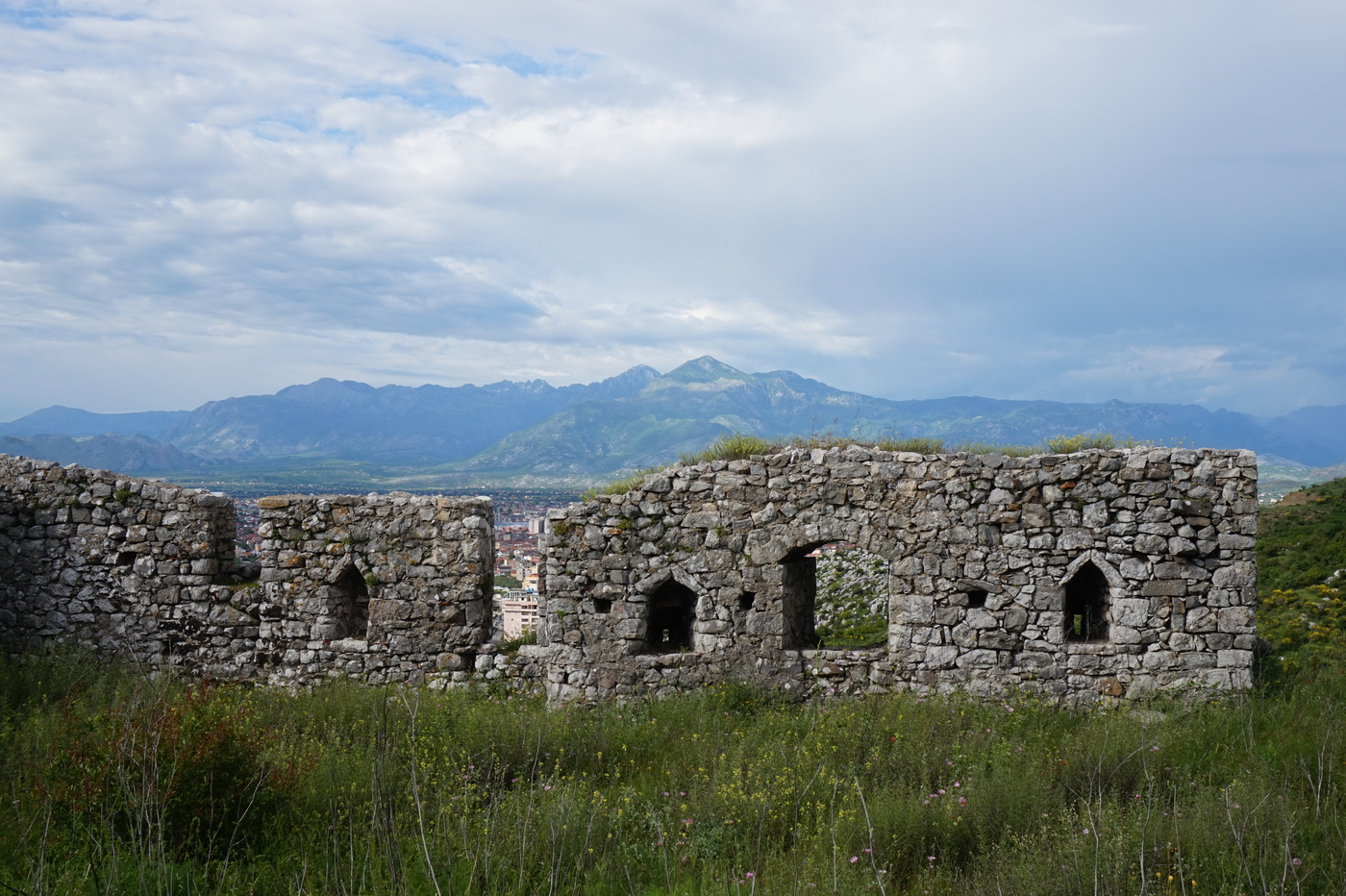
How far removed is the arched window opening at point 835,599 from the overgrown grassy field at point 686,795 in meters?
1.26

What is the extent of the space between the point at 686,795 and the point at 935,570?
4.12 meters

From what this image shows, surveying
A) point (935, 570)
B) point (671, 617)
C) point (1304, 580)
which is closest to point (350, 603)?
point (671, 617)

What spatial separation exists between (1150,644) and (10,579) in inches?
582

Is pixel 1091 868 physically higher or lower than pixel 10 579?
lower

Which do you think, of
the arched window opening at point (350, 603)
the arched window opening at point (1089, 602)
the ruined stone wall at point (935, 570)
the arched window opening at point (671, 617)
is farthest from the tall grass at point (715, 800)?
the arched window opening at point (350, 603)

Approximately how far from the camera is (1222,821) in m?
5.48

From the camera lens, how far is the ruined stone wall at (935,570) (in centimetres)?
893

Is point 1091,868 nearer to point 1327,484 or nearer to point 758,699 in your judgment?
point 758,699

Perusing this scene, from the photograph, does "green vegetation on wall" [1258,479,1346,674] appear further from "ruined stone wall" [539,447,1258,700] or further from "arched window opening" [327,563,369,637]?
"arched window opening" [327,563,369,637]

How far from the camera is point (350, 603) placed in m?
11.2

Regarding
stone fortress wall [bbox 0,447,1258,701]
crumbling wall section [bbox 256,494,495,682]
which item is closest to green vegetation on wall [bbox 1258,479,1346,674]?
stone fortress wall [bbox 0,447,1258,701]

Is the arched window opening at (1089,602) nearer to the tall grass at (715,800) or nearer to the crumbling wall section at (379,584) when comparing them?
the tall grass at (715,800)

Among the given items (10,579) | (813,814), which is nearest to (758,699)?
(813,814)

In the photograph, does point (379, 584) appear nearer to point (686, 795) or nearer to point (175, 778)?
point (175, 778)
